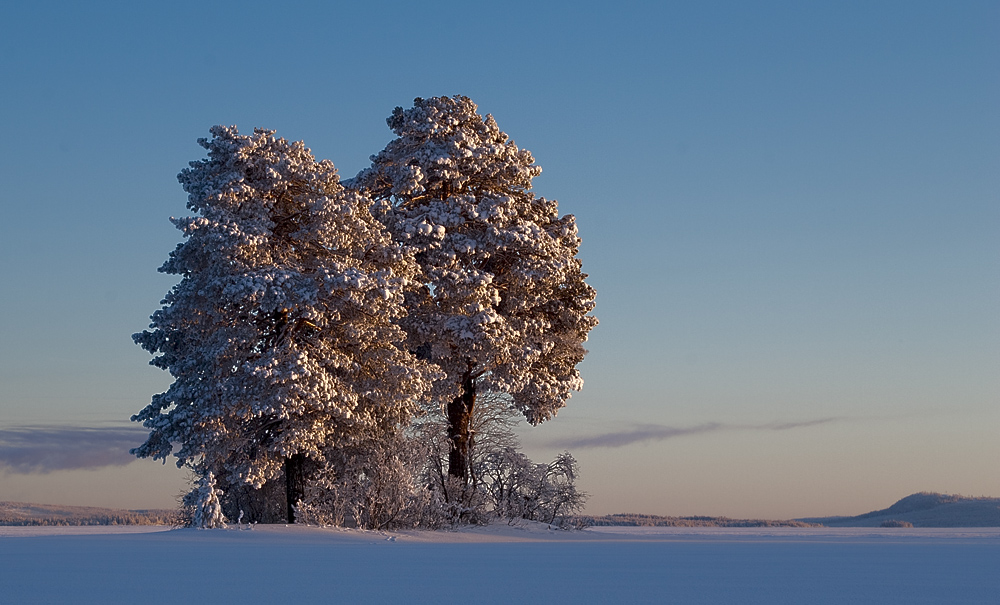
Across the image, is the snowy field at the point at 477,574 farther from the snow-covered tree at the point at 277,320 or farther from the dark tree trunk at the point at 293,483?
the dark tree trunk at the point at 293,483

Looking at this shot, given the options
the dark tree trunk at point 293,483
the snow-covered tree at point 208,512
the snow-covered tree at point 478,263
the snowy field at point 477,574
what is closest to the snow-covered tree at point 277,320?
the dark tree trunk at point 293,483

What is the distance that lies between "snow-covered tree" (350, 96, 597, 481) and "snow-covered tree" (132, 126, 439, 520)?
155cm

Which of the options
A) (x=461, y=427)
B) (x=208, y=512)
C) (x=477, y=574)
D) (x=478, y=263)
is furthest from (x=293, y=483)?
(x=477, y=574)

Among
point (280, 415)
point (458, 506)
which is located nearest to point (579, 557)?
point (280, 415)

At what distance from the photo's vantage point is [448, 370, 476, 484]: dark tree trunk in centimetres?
2648

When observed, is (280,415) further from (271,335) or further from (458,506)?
(458,506)

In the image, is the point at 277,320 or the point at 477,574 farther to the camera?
the point at 277,320

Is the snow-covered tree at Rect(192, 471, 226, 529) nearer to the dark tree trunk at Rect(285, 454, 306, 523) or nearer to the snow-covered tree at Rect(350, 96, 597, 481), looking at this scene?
the dark tree trunk at Rect(285, 454, 306, 523)

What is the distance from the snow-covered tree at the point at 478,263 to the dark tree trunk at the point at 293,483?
4.25 m

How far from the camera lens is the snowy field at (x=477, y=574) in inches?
286

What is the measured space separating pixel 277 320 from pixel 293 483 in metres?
3.97

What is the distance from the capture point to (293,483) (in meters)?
23.2

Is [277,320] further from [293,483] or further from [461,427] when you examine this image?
[461,427]

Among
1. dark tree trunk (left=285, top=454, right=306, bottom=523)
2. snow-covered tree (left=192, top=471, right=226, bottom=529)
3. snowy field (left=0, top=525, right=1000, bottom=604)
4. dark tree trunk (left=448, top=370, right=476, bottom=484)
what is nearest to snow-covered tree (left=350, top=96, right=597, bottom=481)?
dark tree trunk (left=448, top=370, right=476, bottom=484)
